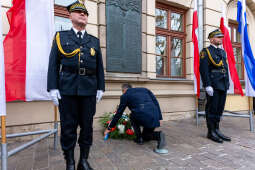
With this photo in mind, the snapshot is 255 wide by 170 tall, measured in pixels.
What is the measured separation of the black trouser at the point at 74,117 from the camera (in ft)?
5.79

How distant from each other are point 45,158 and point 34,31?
1.83 m

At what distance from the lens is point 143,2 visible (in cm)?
436

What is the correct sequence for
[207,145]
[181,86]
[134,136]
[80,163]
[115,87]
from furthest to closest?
1. [181,86]
2. [115,87]
3. [134,136]
4. [207,145]
5. [80,163]

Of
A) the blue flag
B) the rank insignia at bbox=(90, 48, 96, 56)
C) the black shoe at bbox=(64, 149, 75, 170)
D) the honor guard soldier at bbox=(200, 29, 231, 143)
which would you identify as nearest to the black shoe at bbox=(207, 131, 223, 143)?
the honor guard soldier at bbox=(200, 29, 231, 143)

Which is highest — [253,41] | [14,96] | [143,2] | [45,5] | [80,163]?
[143,2]

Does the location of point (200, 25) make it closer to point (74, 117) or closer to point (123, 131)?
point (123, 131)

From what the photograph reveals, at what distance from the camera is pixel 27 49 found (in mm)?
2346

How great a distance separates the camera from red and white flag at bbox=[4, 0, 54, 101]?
230cm

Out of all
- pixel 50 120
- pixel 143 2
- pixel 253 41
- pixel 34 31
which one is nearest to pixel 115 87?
pixel 50 120

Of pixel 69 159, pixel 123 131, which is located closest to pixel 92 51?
pixel 69 159

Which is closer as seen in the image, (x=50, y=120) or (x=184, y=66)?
(x=50, y=120)

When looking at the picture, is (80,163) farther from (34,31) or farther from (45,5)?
(45,5)

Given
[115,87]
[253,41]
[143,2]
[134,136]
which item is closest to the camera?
[134,136]

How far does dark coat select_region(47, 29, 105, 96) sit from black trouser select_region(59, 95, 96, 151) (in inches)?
3.8
